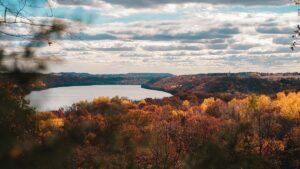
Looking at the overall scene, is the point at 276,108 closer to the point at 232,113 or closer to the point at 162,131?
the point at 232,113

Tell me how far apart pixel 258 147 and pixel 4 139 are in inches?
2770

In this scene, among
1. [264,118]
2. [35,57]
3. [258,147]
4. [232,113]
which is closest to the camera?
[35,57]

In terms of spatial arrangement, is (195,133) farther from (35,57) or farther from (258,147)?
(35,57)

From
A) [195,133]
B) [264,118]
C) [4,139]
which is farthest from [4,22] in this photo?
[264,118]

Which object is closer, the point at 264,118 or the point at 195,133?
the point at 195,133

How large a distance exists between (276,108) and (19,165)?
12754 centimetres

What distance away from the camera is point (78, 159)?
133 ft

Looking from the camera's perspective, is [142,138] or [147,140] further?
[142,138]

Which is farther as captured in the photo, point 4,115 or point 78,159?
point 78,159

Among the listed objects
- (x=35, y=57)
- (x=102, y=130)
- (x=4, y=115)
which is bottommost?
(x=102, y=130)

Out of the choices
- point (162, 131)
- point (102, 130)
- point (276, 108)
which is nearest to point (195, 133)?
point (162, 131)

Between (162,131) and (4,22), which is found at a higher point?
(4,22)

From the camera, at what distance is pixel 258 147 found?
7062cm

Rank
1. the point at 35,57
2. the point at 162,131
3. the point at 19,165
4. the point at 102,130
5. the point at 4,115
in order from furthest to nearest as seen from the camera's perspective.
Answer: the point at 162,131
the point at 102,130
the point at 35,57
the point at 4,115
the point at 19,165
